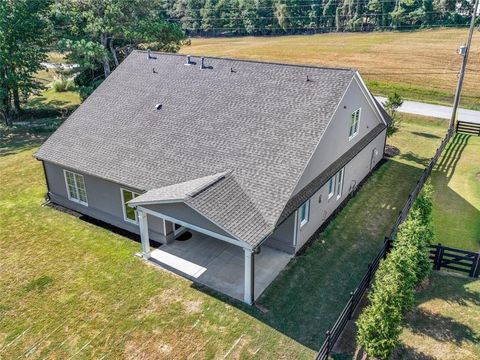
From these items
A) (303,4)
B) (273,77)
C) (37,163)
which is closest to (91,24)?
(37,163)

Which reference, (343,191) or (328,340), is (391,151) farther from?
(328,340)

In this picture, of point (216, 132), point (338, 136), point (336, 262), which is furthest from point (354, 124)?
point (336, 262)

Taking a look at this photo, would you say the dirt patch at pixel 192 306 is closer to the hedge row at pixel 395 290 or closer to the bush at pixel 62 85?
the hedge row at pixel 395 290

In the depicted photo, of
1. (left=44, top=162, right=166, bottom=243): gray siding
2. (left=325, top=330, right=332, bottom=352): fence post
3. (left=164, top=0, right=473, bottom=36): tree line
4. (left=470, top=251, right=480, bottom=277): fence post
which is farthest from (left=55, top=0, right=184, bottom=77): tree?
(left=164, top=0, right=473, bottom=36): tree line

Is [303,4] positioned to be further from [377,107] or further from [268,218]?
[268,218]

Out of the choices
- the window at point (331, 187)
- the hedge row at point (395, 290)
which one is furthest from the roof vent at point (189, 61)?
the hedge row at point (395, 290)

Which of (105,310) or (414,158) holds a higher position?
(414,158)
